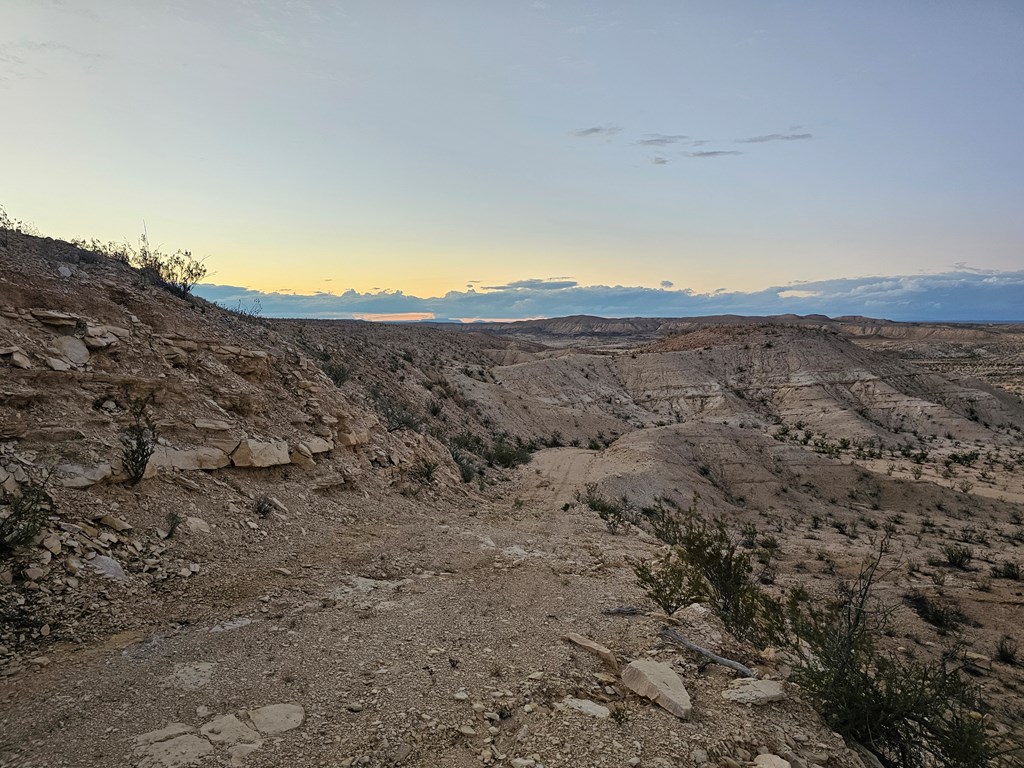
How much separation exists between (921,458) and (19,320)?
107 feet

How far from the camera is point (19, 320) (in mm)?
7234

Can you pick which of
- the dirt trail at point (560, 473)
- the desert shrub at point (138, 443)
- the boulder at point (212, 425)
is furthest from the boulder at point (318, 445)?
the dirt trail at point (560, 473)

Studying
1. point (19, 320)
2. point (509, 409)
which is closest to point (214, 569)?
point (19, 320)

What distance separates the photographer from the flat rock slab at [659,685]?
3789 millimetres

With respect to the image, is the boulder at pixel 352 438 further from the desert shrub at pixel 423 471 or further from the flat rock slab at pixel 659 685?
the flat rock slab at pixel 659 685

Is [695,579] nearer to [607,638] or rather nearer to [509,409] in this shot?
[607,638]

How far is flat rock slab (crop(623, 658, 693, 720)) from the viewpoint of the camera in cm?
379

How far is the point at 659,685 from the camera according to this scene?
157 inches

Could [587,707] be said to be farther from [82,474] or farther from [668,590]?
[82,474]

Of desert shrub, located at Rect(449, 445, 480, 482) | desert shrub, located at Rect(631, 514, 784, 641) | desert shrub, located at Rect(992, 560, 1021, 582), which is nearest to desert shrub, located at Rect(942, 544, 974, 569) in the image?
desert shrub, located at Rect(992, 560, 1021, 582)

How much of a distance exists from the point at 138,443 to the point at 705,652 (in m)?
6.62

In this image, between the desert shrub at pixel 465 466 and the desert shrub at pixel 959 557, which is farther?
the desert shrub at pixel 465 466

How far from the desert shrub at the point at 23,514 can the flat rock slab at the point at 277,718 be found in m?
2.95

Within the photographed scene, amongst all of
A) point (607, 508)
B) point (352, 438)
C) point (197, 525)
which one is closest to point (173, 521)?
point (197, 525)
